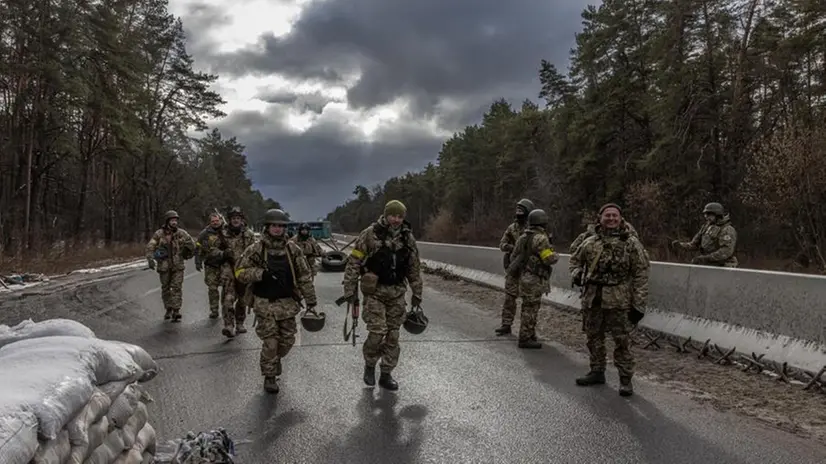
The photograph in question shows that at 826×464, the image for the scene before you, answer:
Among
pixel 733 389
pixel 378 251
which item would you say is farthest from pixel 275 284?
pixel 733 389

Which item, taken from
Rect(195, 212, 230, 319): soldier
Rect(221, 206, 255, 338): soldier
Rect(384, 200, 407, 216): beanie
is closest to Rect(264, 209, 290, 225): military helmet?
Rect(384, 200, 407, 216): beanie

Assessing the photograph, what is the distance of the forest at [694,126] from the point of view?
20.4m

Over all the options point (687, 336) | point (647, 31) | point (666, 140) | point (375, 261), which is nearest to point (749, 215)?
point (666, 140)

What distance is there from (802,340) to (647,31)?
3650 centimetres

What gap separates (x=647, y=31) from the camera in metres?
38.0

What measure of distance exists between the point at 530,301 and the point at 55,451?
6.66m

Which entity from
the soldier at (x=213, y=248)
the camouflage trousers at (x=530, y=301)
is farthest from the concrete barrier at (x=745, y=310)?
the soldier at (x=213, y=248)

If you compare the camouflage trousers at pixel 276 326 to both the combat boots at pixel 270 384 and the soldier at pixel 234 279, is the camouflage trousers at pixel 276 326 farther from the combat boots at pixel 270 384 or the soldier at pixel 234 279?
the soldier at pixel 234 279

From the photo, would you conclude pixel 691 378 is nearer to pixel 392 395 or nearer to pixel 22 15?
pixel 392 395

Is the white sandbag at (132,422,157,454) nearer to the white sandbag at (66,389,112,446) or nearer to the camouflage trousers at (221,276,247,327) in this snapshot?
the white sandbag at (66,389,112,446)

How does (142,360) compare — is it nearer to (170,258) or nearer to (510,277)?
(510,277)

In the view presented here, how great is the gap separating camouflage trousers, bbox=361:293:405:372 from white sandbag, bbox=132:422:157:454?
260 cm

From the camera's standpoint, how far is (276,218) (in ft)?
21.7

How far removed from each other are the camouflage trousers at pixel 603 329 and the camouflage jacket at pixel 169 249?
7063mm
